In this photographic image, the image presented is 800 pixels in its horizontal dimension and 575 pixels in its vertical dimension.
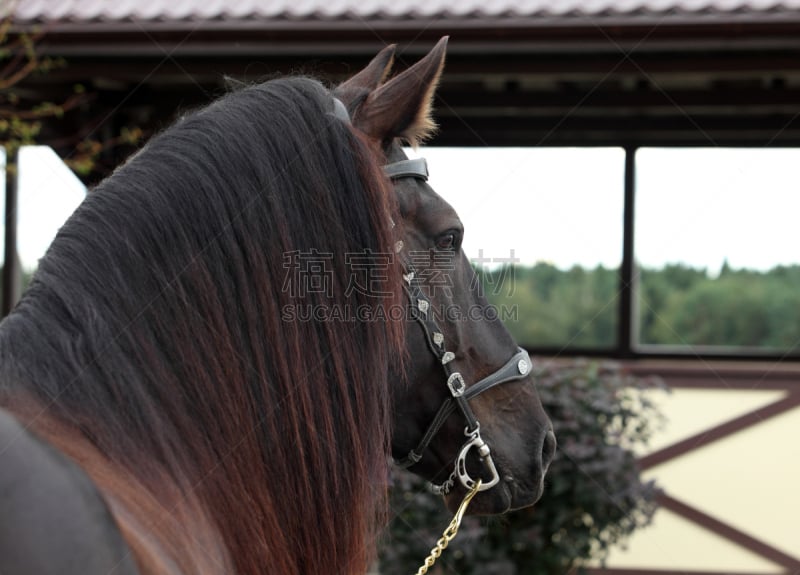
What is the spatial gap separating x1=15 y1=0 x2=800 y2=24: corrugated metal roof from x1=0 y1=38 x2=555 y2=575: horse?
8.97 ft

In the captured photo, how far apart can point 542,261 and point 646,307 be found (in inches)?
31.5

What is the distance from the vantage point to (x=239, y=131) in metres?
1.71

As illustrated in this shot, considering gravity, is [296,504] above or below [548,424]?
above

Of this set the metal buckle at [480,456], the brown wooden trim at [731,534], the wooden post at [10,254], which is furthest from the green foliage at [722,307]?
the wooden post at [10,254]

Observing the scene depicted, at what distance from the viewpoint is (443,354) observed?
2088 millimetres

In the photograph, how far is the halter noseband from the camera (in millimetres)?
2021

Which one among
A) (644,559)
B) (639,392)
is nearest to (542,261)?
(639,392)

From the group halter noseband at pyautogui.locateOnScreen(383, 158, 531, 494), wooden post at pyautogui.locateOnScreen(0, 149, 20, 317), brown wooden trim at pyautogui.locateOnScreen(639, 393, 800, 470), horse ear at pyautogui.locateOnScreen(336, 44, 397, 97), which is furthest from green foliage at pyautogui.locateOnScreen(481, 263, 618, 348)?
horse ear at pyautogui.locateOnScreen(336, 44, 397, 97)

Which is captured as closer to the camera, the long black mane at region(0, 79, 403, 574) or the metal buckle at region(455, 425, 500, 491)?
the long black mane at region(0, 79, 403, 574)

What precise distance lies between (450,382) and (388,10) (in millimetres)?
3160

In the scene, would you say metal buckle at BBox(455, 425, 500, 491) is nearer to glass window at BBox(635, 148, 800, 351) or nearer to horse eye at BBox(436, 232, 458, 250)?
horse eye at BBox(436, 232, 458, 250)

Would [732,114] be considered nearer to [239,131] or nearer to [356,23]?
[356,23]

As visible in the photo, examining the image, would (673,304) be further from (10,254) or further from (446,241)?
(10,254)

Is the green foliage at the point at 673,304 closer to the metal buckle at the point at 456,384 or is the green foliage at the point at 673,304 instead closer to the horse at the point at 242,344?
the metal buckle at the point at 456,384
